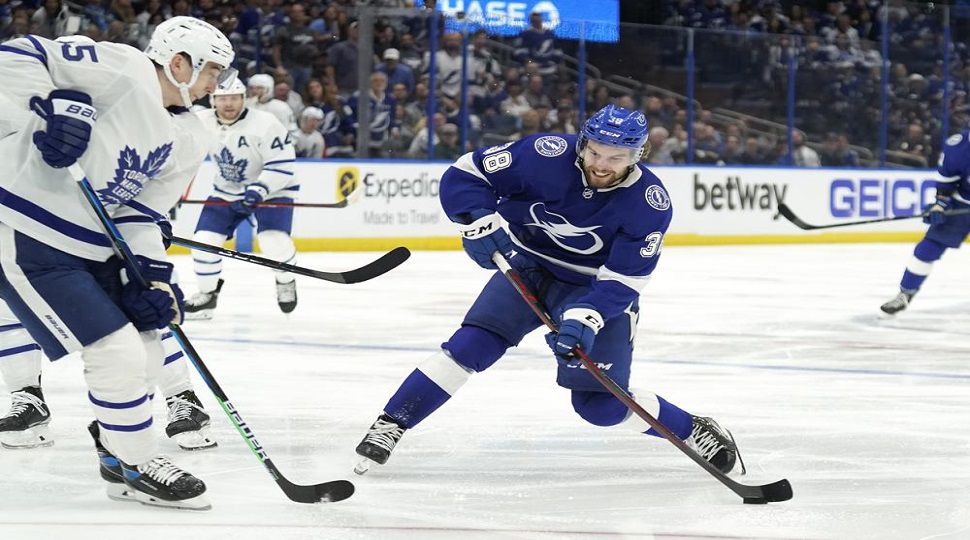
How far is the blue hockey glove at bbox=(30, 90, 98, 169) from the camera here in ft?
7.84

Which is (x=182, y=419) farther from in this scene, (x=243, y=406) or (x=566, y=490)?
→ (x=566, y=490)

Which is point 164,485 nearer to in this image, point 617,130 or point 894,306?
point 617,130

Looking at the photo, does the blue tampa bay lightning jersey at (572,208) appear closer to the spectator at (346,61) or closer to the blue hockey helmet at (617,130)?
the blue hockey helmet at (617,130)

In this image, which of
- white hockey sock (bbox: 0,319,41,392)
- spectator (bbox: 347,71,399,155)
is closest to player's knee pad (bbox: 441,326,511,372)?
white hockey sock (bbox: 0,319,41,392)

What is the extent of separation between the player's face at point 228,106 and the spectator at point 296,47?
347 cm

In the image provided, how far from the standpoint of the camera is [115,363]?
2.50 m

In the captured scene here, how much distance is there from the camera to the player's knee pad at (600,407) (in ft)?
9.80

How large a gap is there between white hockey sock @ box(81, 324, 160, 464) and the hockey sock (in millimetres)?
4796

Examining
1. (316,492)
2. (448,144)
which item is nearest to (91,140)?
(316,492)

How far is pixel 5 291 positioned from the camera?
2.58 m

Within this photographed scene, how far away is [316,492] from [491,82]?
7736mm

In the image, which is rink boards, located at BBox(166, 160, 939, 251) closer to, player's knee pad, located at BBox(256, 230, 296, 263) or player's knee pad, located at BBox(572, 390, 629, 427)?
player's knee pad, located at BBox(256, 230, 296, 263)

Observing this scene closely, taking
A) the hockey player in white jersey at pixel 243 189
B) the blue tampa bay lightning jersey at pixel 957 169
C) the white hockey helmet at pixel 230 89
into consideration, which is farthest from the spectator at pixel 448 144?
the blue tampa bay lightning jersey at pixel 957 169

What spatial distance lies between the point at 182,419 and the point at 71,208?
87 cm
